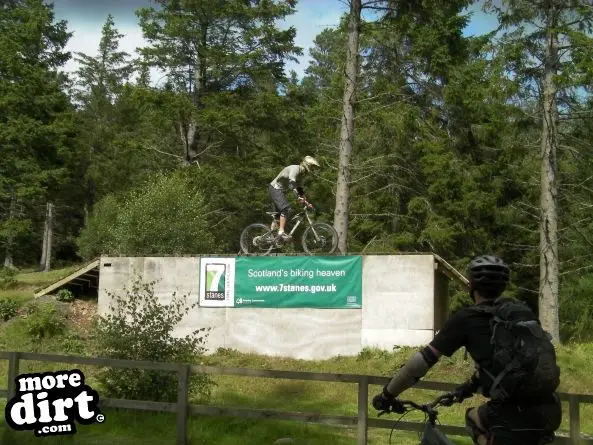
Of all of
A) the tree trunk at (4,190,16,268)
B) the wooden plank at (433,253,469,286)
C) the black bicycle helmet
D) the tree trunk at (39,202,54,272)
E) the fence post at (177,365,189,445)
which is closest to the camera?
the black bicycle helmet

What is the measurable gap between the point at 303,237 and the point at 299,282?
1129mm

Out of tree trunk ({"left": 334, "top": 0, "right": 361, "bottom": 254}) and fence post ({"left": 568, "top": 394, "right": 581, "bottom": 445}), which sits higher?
tree trunk ({"left": 334, "top": 0, "right": 361, "bottom": 254})

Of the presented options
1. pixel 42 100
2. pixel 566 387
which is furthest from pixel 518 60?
pixel 42 100

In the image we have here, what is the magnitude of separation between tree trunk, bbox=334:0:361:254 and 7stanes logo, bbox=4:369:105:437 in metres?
11.7

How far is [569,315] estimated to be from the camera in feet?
88.2

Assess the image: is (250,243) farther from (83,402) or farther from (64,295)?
(83,402)

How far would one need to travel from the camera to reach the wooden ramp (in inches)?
787

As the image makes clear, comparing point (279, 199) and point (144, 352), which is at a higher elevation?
point (279, 199)

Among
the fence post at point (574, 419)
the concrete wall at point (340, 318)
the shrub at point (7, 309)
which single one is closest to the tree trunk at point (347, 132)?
the concrete wall at point (340, 318)

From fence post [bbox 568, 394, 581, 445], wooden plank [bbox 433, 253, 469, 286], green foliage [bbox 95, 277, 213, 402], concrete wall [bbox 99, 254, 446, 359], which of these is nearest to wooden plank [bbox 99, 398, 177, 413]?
green foliage [bbox 95, 277, 213, 402]

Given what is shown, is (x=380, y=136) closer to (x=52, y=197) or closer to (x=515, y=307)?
(x=52, y=197)

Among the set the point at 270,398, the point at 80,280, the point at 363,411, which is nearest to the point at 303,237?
the point at 270,398

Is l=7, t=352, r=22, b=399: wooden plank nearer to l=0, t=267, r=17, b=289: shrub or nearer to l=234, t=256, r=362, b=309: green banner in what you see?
l=234, t=256, r=362, b=309: green banner

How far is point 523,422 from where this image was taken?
3.47 m
